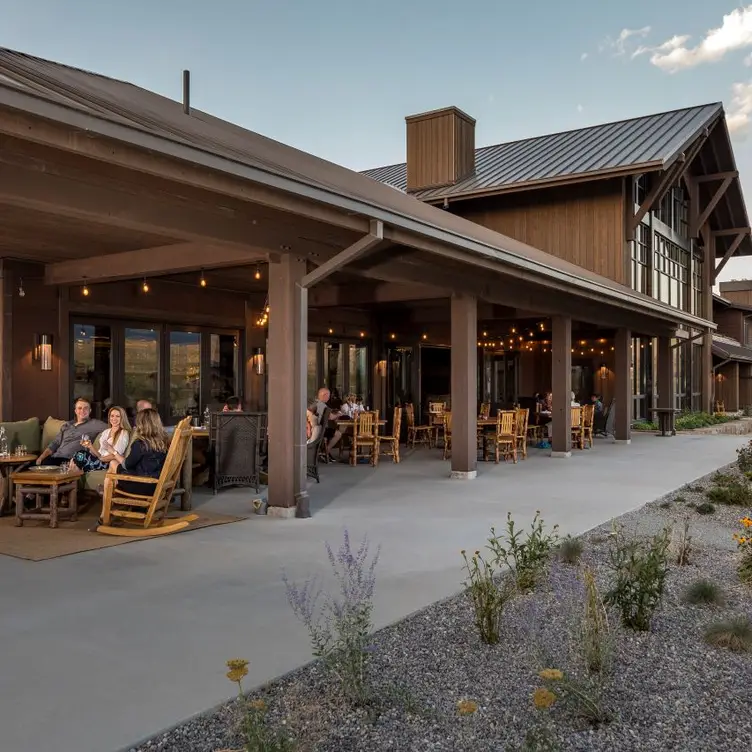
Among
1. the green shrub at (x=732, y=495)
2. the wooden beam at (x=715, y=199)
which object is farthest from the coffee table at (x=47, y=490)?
the wooden beam at (x=715, y=199)

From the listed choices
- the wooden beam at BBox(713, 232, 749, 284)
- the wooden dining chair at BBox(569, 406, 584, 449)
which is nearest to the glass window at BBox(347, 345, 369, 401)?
the wooden dining chair at BBox(569, 406, 584, 449)

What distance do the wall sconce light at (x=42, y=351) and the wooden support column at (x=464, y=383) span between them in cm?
537

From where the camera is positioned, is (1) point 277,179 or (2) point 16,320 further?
(2) point 16,320

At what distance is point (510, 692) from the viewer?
306cm

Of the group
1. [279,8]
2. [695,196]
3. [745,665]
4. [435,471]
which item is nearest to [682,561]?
[745,665]

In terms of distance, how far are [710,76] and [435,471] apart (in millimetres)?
25534

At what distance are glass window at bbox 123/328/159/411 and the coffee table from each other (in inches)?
167

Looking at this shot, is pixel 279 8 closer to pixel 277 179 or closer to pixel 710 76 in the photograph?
pixel 277 179

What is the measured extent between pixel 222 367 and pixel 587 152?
10.5 meters

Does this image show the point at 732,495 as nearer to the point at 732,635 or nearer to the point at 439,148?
the point at 732,635

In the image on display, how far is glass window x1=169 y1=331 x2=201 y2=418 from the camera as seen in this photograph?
38.3 feet

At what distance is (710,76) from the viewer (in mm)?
28703

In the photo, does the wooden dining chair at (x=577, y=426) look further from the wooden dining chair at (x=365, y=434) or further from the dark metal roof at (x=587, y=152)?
the dark metal roof at (x=587, y=152)

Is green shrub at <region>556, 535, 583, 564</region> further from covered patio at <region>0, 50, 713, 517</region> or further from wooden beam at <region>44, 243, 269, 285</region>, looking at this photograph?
wooden beam at <region>44, 243, 269, 285</region>
